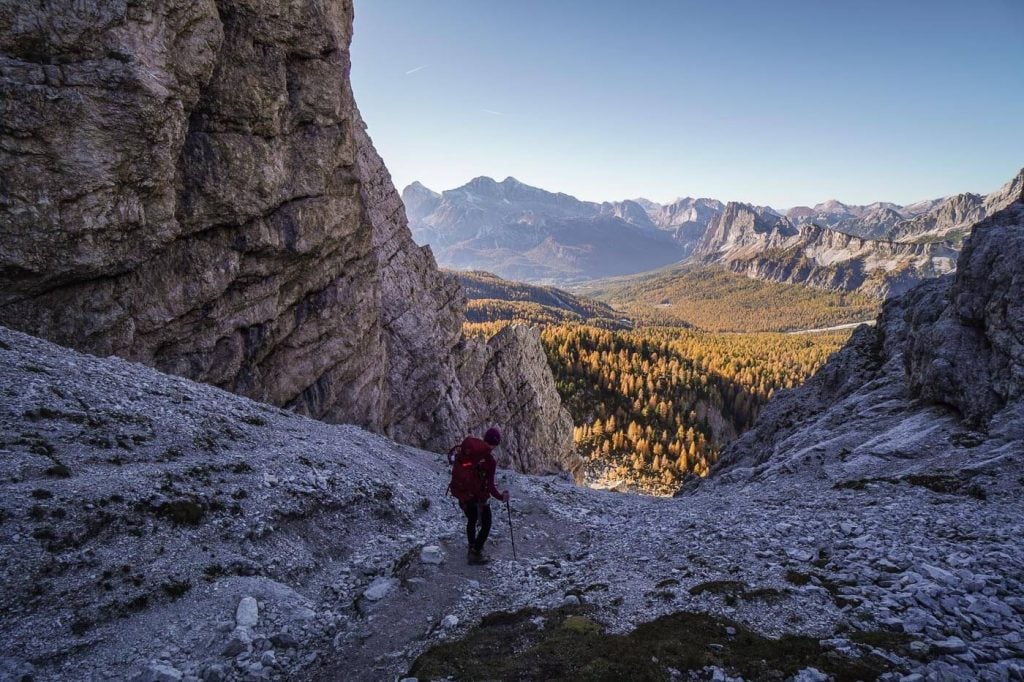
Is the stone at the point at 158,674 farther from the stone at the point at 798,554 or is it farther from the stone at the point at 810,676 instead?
the stone at the point at 798,554

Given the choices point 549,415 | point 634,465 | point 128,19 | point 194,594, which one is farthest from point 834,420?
point 634,465

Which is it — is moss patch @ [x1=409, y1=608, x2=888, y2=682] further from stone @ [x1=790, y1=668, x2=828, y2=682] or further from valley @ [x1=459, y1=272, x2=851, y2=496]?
valley @ [x1=459, y1=272, x2=851, y2=496]

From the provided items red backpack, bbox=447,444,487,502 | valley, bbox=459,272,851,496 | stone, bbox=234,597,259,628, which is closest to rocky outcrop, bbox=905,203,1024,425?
red backpack, bbox=447,444,487,502

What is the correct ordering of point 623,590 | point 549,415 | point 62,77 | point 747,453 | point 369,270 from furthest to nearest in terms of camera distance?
point 549,415 < point 369,270 < point 747,453 < point 62,77 < point 623,590

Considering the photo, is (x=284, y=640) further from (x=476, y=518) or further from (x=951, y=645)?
(x=951, y=645)

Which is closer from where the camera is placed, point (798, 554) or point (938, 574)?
point (938, 574)

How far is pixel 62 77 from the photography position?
2456 centimetres

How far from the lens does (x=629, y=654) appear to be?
10266mm

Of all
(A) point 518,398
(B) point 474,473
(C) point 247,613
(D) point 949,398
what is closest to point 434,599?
(B) point 474,473

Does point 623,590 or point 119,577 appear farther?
point 623,590

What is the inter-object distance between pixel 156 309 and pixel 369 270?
21.4 m

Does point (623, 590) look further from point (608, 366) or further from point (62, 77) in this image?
point (608, 366)

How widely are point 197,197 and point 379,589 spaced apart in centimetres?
2884

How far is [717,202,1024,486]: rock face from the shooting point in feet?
68.0
